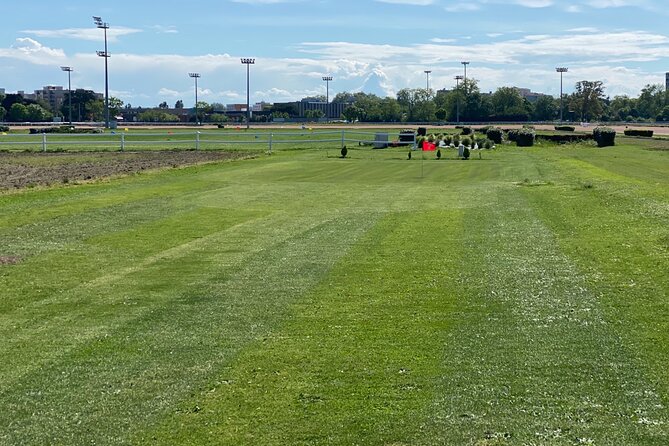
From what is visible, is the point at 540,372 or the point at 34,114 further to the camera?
the point at 34,114

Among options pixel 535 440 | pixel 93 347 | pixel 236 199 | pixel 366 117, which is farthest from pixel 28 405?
pixel 366 117

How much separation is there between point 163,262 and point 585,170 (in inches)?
874

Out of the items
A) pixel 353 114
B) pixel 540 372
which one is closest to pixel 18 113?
pixel 353 114

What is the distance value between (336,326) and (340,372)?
160cm

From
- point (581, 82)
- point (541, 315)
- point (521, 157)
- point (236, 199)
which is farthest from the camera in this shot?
point (581, 82)

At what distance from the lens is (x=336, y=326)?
29.5 feet

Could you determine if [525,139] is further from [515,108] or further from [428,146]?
[515,108]

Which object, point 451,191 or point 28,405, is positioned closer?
point 28,405

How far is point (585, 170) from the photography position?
103 ft

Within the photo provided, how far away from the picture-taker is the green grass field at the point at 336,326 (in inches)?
248

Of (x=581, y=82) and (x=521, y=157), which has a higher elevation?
(x=581, y=82)

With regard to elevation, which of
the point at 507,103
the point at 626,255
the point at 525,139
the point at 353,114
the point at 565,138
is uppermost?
the point at 507,103

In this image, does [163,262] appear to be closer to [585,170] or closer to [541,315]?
[541,315]

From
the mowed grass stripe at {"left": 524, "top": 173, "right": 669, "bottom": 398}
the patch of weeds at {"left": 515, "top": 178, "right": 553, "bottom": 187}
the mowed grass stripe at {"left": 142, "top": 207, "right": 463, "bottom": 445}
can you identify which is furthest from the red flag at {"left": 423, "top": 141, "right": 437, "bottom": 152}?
the mowed grass stripe at {"left": 142, "top": 207, "right": 463, "bottom": 445}
